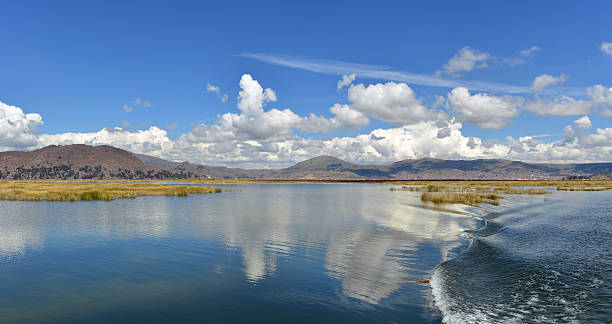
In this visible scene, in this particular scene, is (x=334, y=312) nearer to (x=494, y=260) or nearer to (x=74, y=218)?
(x=494, y=260)

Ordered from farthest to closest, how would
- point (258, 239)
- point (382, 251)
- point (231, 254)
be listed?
point (258, 239), point (382, 251), point (231, 254)

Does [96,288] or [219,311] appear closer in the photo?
[219,311]

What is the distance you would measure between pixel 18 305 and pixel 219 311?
360 inches

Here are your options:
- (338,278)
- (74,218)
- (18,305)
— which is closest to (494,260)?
(338,278)

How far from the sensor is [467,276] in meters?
20.5

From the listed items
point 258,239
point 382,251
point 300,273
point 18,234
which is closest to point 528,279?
point 382,251

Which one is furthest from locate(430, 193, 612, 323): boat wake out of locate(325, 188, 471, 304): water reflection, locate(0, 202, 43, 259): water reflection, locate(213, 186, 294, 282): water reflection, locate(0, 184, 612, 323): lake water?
locate(0, 202, 43, 259): water reflection

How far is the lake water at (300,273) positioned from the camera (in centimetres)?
1485

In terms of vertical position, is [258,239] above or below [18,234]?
below

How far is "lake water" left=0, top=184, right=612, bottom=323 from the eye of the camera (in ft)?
48.7

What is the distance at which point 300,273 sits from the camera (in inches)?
810

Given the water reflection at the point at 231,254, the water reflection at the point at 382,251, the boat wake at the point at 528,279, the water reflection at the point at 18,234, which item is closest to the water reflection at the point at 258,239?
the water reflection at the point at 231,254

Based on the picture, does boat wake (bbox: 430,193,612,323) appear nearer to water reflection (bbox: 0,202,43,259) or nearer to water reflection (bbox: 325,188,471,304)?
water reflection (bbox: 325,188,471,304)

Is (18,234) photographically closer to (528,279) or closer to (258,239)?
(258,239)
